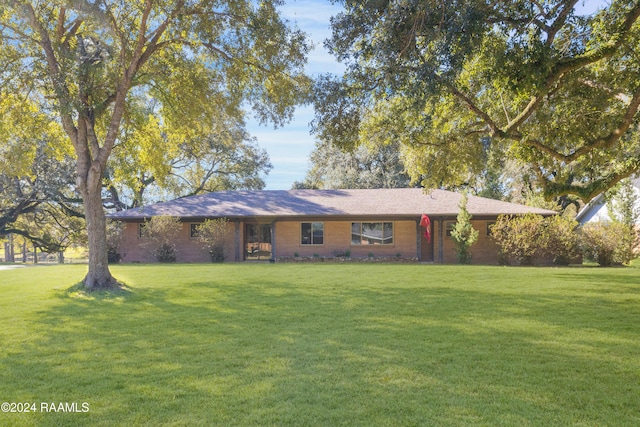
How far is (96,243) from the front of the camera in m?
13.1

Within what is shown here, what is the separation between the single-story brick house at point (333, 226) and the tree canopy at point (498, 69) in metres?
10.2

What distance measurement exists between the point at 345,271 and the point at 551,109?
8734 millimetres

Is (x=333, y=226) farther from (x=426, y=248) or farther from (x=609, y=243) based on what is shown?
(x=609, y=243)

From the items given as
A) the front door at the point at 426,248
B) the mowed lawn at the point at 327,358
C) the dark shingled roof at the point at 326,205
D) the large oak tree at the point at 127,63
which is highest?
the large oak tree at the point at 127,63

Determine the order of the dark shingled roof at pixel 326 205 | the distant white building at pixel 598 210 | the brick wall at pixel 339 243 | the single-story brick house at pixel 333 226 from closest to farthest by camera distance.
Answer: the dark shingled roof at pixel 326 205, the single-story brick house at pixel 333 226, the brick wall at pixel 339 243, the distant white building at pixel 598 210

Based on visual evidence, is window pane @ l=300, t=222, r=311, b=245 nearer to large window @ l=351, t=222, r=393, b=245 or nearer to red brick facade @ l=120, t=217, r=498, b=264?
red brick facade @ l=120, t=217, r=498, b=264

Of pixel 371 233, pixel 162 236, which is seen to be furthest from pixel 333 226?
pixel 162 236

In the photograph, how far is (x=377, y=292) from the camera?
11656 millimetres

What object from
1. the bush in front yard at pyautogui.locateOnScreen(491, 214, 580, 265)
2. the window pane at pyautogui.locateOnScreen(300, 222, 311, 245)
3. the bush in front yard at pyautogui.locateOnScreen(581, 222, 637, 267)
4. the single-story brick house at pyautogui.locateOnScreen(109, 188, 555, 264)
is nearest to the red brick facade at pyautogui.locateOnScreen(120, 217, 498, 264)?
the single-story brick house at pyautogui.locateOnScreen(109, 188, 555, 264)

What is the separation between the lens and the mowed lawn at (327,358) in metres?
4.21

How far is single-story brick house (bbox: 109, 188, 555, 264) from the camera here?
23938 millimetres

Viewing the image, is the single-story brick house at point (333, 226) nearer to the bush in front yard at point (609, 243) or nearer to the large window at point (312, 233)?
the large window at point (312, 233)

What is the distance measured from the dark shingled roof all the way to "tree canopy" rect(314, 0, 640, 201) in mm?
9806

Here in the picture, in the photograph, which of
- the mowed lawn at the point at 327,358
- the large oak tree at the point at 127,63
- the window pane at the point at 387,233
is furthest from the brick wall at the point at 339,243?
the mowed lawn at the point at 327,358
